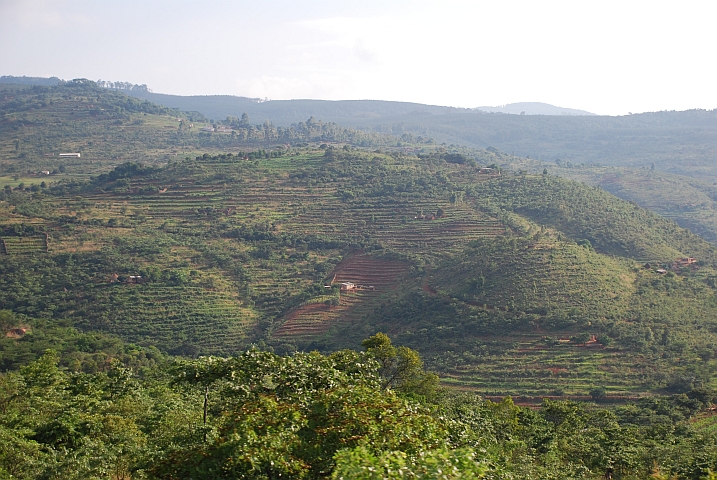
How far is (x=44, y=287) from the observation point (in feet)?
167

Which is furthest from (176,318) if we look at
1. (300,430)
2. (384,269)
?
(300,430)

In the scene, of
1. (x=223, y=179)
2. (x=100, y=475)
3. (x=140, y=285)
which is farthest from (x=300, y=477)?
(x=223, y=179)

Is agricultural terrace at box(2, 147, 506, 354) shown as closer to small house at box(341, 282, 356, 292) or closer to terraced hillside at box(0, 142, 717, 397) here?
terraced hillside at box(0, 142, 717, 397)

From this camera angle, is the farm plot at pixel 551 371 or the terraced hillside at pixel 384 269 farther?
the terraced hillside at pixel 384 269

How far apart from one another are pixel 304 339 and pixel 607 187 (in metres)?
96.7

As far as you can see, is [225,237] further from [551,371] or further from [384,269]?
[551,371]

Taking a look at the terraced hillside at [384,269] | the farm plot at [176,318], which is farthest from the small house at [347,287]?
the farm plot at [176,318]

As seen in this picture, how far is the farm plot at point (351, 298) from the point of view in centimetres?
5091

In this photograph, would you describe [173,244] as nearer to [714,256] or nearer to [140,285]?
[140,285]

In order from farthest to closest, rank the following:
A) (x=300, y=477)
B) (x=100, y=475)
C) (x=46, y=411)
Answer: (x=46, y=411) → (x=100, y=475) → (x=300, y=477)

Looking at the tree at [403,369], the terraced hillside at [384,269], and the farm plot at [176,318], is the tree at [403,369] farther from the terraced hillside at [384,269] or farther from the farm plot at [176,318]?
the farm plot at [176,318]

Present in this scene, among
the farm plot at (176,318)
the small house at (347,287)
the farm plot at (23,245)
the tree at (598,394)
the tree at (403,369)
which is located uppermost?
the tree at (403,369)

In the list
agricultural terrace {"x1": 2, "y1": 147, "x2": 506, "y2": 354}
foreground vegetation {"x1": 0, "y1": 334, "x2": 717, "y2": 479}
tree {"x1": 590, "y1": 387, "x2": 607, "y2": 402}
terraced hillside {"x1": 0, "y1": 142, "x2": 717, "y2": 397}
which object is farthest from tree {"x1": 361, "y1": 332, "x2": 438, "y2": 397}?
agricultural terrace {"x1": 2, "y1": 147, "x2": 506, "y2": 354}

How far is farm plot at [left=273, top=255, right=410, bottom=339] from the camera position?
5091cm
